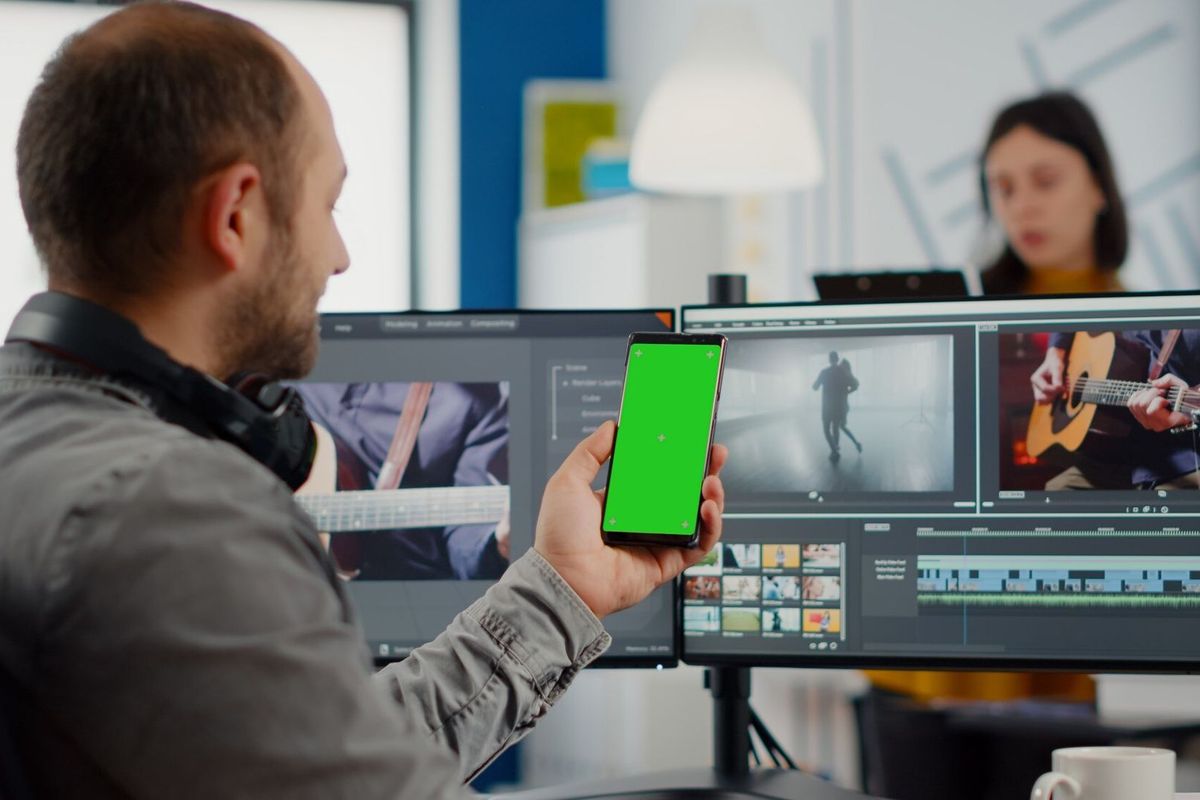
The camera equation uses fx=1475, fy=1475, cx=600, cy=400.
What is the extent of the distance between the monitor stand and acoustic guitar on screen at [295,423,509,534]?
254 millimetres

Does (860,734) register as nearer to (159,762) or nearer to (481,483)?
(481,483)

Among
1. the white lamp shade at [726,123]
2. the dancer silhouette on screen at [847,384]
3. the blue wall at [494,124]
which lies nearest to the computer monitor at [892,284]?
the dancer silhouette on screen at [847,384]

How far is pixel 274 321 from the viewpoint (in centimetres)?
88

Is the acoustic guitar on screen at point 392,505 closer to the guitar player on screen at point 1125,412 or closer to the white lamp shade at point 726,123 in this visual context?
the guitar player on screen at point 1125,412

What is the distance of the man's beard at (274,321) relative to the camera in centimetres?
86

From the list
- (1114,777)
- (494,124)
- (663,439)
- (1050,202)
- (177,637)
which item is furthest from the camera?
(494,124)

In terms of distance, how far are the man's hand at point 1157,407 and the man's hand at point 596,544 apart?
1.25 feet

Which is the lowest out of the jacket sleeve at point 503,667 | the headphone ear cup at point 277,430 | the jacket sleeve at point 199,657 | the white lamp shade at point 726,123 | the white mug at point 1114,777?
the white mug at point 1114,777

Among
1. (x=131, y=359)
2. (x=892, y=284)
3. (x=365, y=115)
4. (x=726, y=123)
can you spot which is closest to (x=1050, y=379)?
(x=892, y=284)

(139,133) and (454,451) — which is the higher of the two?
(139,133)

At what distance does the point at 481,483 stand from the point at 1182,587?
2.04ft

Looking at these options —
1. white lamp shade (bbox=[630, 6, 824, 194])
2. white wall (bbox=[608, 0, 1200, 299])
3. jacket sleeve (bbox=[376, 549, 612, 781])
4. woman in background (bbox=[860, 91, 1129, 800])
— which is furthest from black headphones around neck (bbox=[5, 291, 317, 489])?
white wall (bbox=[608, 0, 1200, 299])

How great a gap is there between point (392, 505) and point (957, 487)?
51 cm

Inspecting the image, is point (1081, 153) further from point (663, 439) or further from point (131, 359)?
point (131, 359)
